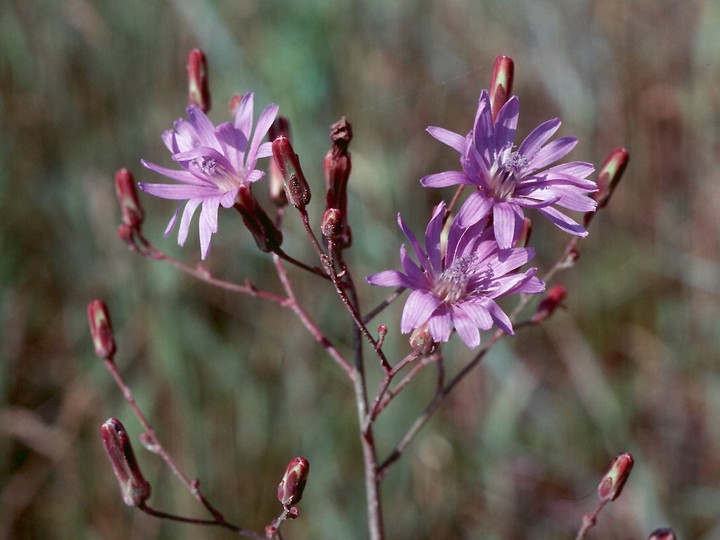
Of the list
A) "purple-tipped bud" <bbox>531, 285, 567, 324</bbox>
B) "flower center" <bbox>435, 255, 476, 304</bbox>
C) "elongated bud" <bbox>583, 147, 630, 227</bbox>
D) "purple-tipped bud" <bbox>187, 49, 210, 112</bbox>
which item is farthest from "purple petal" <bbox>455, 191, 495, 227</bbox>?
"purple-tipped bud" <bbox>187, 49, 210, 112</bbox>

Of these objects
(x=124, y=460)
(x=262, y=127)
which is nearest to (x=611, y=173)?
(x=262, y=127)

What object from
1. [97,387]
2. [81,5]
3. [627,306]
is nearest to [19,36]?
[81,5]

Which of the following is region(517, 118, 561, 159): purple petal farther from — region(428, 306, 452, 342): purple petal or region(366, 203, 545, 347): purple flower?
region(428, 306, 452, 342): purple petal

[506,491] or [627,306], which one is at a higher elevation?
[627,306]

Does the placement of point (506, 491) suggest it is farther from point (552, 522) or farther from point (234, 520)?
point (234, 520)

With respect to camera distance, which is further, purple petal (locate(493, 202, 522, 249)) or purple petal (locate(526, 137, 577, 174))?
purple petal (locate(526, 137, 577, 174))

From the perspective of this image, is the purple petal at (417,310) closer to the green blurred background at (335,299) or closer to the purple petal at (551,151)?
the purple petal at (551,151)

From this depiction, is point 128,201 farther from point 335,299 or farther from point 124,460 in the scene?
point 335,299
